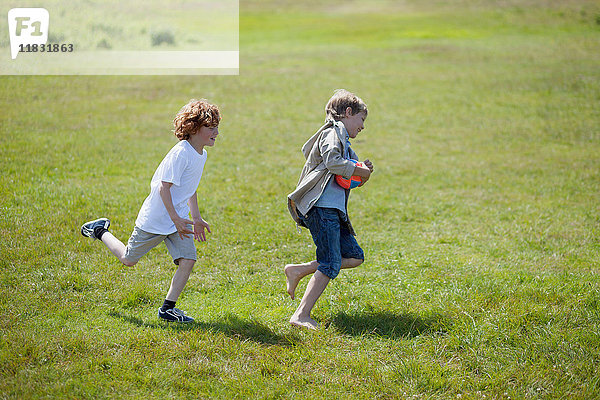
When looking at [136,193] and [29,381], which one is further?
[136,193]

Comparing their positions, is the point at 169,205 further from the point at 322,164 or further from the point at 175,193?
the point at 322,164

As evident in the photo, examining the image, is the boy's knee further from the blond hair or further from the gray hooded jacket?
the blond hair

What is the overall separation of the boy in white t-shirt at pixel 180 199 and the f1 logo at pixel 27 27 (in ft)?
54.5

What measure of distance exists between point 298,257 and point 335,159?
234 centimetres

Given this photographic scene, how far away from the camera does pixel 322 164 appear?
5137mm

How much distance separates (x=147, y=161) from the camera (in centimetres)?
1076

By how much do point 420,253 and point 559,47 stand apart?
25412 millimetres

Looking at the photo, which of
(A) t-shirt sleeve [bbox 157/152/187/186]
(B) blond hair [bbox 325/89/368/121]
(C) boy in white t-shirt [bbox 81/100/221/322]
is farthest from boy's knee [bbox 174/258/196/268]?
(B) blond hair [bbox 325/89/368/121]

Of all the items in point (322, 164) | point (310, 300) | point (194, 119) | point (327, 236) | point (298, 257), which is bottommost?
point (298, 257)

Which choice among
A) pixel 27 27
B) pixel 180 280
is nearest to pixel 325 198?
pixel 180 280

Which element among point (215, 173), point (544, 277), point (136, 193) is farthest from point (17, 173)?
point (544, 277)

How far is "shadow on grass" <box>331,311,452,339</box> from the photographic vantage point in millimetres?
5055

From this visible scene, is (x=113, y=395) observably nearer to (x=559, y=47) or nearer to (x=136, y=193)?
(x=136, y=193)

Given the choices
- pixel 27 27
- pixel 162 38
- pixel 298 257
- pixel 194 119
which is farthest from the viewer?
pixel 162 38
